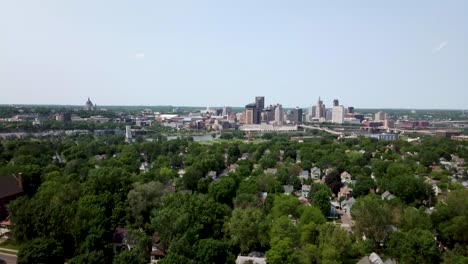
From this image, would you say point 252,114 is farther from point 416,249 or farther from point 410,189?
point 416,249

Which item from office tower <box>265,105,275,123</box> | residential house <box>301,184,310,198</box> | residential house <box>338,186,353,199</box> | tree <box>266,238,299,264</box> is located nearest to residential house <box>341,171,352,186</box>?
residential house <box>338,186,353,199</box>

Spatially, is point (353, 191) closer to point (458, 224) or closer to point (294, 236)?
point (458, 224)

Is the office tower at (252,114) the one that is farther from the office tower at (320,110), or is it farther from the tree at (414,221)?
the tree at (414,221)

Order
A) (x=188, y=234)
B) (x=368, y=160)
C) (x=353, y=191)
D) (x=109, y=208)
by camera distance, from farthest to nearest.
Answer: (x=368, y=160)
(x=353, y=191)
(x=109, y=208)
(x=188, y=234)

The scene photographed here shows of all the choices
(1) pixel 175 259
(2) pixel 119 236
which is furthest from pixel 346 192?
(1) pixel 175 259

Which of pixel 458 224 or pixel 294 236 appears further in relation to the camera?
pixel 458 224

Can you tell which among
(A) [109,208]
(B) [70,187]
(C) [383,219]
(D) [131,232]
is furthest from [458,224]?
(B) [70,187]

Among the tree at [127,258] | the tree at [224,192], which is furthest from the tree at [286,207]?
the tree at [127,258]
